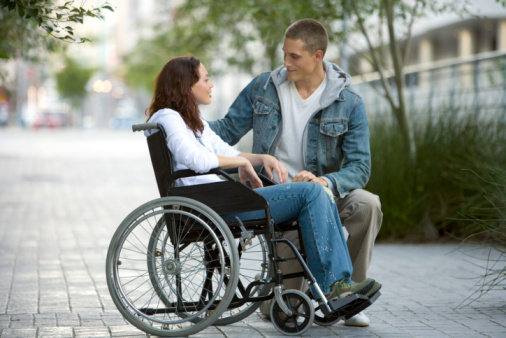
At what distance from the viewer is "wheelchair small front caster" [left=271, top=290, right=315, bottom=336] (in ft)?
13.6

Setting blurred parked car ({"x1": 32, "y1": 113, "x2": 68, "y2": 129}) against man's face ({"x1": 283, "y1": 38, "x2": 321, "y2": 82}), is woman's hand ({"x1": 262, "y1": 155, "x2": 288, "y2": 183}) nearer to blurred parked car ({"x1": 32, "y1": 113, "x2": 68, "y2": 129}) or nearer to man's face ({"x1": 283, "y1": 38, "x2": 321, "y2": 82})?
man's face ({"x1": 283, "y1": 38, "x2": 321, "y2": 82})

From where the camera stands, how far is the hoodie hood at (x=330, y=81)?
15.6 ft

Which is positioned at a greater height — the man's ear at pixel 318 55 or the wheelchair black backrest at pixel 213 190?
the man's ear at pixel 318 55

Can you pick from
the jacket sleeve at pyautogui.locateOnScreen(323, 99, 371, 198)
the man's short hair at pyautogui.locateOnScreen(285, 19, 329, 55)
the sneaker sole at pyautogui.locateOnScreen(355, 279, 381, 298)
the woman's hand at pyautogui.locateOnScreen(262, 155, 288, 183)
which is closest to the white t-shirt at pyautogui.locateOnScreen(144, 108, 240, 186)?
the woman's hand at pyautogui.locateOnScreen(262, 155, 288, 183)

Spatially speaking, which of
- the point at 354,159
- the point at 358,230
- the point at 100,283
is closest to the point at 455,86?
the point at 100,283

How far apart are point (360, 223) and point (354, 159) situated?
35 cm

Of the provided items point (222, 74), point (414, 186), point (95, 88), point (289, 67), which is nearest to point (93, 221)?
point (414, 186)

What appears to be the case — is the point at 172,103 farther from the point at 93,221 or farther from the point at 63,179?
the point at 63,179

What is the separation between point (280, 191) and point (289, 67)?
0.89 metres

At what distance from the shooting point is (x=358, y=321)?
14.7 ft

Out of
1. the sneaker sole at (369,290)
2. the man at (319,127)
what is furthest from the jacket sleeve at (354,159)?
the sneaker sole at (369,290)

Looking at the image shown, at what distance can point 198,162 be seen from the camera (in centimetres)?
403

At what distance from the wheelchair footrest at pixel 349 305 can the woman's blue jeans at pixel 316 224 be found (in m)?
0.07

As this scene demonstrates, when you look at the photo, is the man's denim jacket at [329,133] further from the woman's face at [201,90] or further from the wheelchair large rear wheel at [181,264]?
the wheelchair large rear wheel at [181,264]
